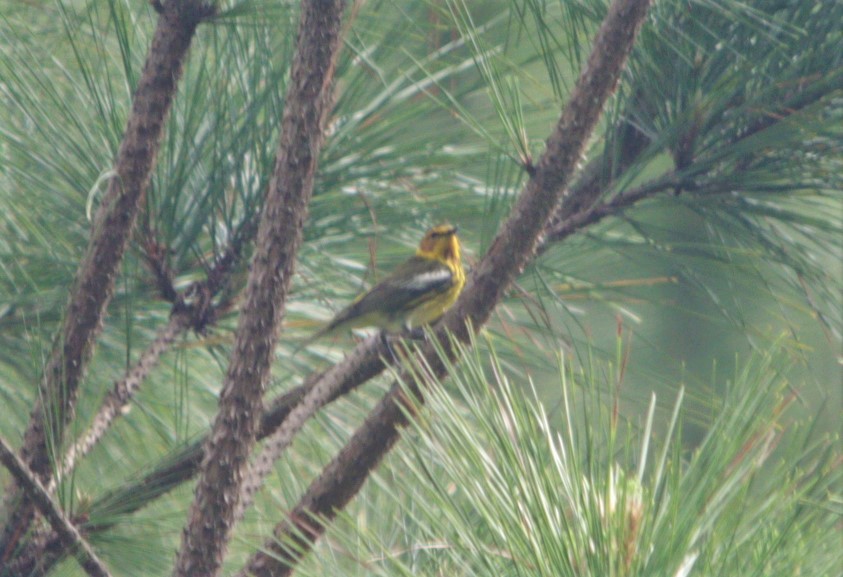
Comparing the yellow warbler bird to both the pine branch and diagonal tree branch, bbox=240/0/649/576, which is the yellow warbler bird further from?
diagonal tree branch, bbox=240/0/649/576

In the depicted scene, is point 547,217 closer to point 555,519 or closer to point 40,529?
point 555,519

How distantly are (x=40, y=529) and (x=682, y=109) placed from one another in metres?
0.84

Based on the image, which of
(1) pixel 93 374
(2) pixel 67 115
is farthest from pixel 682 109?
(1) pixel 93 374

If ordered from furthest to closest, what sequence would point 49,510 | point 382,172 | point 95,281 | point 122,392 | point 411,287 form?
point 411,287
point 382,172
point 122,392
point 95,281
point 49,510

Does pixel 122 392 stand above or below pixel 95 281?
below

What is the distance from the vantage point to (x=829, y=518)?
848mm

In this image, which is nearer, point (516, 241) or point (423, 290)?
point (516, 241)

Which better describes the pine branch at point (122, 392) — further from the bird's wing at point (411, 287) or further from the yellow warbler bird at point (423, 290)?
the yellow warbler bird at point (423, 290)

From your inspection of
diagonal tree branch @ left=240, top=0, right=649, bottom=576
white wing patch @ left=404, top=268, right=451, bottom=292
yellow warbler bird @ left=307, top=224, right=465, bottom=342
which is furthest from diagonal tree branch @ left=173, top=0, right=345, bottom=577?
white wing patch @ left=404, top=268, right=451, bottom=292

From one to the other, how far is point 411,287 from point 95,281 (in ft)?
4.70

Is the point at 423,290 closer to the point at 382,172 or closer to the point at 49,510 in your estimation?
the point at 382,172

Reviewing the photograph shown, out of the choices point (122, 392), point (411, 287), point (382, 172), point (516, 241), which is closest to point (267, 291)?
point (516, 241)

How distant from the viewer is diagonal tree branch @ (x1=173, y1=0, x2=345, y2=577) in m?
0.94

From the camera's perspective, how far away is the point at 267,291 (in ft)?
3.23
